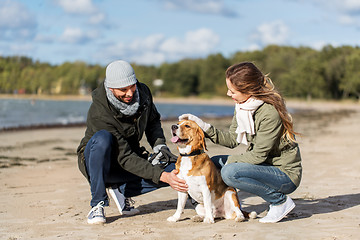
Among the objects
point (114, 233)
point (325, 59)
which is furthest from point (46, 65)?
point (114, 233)

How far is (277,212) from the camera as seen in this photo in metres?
4.11

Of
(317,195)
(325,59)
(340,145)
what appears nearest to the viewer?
(317,195)

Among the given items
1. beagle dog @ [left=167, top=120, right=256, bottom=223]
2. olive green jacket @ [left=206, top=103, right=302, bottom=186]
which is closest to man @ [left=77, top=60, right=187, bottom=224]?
beagle dog @ [left=167, top=120, right=256, bottom=223]

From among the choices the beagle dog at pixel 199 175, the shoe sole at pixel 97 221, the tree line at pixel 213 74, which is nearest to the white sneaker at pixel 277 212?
the beagle dog at pixel 199 175

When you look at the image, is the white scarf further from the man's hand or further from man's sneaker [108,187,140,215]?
man's sneaker [108,187,140,215]

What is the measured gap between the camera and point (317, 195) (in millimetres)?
5414

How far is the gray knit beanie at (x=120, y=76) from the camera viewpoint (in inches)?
158

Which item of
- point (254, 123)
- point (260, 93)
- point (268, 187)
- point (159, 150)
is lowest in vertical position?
point (268, 187)

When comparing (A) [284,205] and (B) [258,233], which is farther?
(A) [284,205]

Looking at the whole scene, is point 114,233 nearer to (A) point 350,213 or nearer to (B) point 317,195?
(A) point 350,213

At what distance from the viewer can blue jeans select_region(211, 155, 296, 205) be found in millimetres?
4062

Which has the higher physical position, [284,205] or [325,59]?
[325,59]

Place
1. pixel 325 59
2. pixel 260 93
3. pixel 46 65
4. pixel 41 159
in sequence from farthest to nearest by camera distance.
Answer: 1. pixel 46 65
2. pixel 325 59
3. pixel 41 159
4. pixel 260 93

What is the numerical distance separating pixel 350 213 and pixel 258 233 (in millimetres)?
1338
